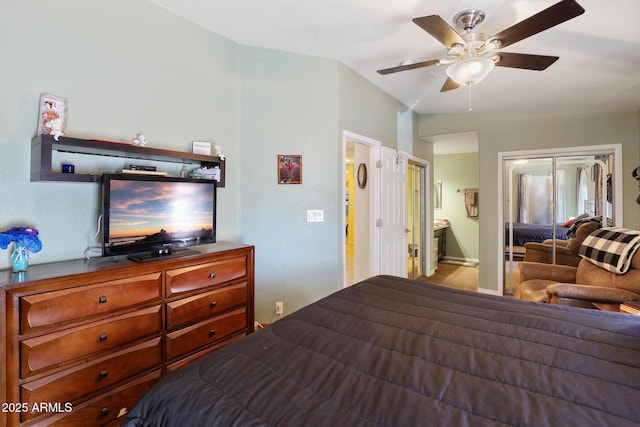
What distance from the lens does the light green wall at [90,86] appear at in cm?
172

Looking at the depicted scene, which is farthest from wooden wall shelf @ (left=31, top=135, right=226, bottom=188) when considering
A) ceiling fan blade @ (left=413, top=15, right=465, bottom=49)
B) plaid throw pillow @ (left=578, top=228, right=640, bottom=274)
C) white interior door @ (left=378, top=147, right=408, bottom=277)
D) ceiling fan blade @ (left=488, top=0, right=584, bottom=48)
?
plaid throw pillow @ (left=578, top=228, right=640, bottom=274)

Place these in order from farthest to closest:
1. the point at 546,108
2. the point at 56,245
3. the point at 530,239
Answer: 1. the point at 530,239
2. the point at 546,108
3. the point at 56,245

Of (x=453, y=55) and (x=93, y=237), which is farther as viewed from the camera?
(x=453, y=55)

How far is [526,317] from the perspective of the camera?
56.0 inches

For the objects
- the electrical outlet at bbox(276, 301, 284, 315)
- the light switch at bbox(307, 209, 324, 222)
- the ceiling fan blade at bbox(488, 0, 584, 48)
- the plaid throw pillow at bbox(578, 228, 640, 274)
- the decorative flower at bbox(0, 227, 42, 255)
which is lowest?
the electrical outlet at bbox(276, 301, 284, 315)

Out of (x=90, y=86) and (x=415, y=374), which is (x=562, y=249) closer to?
(x=415, y=374)

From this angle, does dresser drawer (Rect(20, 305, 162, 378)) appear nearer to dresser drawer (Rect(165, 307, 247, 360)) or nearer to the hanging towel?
dresser drawer (Rect(165, 307, 247, 360))

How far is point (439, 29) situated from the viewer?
6.00ft

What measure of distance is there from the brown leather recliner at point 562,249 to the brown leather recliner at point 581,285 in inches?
29.8

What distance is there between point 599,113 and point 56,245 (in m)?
5.65

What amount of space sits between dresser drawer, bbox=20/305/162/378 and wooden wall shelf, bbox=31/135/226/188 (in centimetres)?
86

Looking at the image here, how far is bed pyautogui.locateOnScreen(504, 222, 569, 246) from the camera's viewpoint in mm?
3986

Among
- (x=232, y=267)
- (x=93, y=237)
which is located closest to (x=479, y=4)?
(x=232, y=267)

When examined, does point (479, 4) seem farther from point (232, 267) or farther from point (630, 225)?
point (630, 225)
